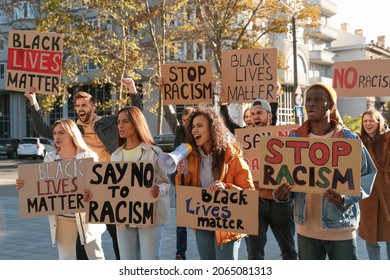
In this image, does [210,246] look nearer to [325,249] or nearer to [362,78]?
[325,249]

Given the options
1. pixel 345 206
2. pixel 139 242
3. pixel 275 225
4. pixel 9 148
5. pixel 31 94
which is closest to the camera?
pixel 345 206

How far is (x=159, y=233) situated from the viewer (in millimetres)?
4477

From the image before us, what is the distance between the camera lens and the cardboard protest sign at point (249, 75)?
6109mm

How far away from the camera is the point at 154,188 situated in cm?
421

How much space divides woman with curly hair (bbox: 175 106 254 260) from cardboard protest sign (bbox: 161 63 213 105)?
1.85m

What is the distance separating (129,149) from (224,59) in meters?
2.13

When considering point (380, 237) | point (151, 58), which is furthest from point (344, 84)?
point (151, 58)

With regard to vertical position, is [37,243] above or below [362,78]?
below

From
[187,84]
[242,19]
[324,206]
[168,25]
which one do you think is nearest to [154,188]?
[324,206]

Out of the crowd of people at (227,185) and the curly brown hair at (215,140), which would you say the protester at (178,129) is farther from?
the curly brown hair at (215,140)

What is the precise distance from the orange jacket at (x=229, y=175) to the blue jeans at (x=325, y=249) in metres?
0.55

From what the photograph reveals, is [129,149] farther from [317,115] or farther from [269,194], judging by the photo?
[317,115]

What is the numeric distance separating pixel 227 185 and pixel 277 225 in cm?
95

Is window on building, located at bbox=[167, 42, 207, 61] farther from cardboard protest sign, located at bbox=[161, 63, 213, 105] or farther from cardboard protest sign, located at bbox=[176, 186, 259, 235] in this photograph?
cardboard protest sign, located at bbox=[176, 186, 259, 235]
